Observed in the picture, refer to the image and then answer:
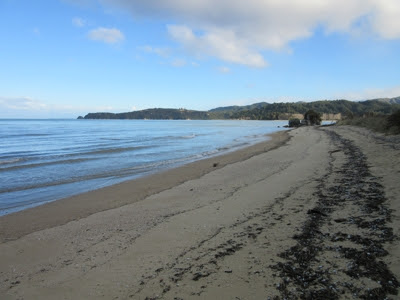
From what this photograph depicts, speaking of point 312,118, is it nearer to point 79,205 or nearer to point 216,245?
point 79,205

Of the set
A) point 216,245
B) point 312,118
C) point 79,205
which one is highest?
point 312,118

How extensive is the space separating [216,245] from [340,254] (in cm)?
187

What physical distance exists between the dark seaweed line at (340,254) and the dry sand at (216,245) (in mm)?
14

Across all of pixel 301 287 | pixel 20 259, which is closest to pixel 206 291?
pixel 301 287

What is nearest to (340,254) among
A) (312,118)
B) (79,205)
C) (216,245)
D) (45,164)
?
(216,245)

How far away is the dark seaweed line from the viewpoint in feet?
9.90

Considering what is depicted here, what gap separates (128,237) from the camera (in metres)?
5.13

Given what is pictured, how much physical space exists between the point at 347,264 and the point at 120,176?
37.5 feet

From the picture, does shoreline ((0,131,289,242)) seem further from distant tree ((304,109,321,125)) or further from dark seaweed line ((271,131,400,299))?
distant tree ((304,109,321,125))

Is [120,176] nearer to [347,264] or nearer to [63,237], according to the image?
[63,237]

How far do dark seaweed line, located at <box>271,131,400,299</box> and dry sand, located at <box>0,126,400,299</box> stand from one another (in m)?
0.01

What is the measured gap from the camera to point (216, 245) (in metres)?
4.49

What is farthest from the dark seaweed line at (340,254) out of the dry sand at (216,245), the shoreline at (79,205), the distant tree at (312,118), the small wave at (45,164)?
the distant tree at (312,118)

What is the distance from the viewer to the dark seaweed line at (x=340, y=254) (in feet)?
9.90
